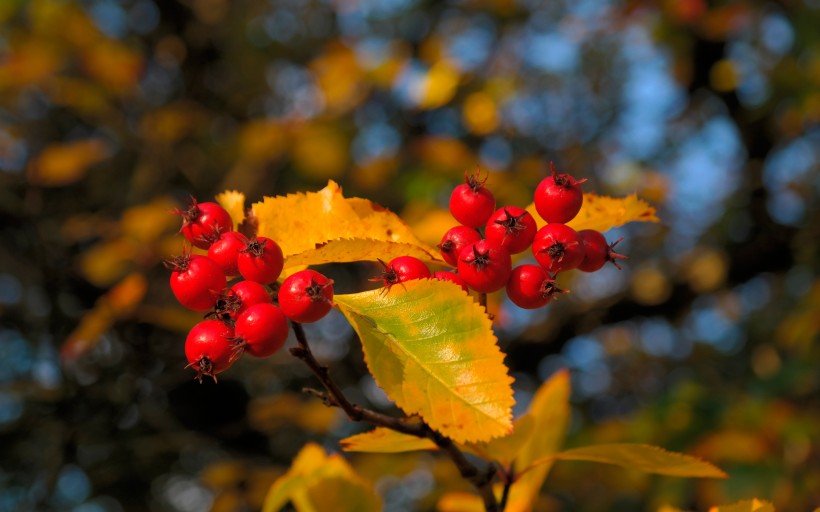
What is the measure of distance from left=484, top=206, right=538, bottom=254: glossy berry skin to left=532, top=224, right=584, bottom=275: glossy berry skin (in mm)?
25

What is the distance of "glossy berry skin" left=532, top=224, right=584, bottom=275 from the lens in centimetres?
107

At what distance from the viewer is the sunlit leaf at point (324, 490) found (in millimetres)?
1379

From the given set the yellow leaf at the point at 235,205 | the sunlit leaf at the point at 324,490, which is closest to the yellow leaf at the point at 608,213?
the yellow leaf at the point at 235,205

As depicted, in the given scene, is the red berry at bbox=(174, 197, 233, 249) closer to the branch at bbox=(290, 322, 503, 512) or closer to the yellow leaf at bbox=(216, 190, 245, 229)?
the yellow leaf at bbox=(216, 190, 245, 229)

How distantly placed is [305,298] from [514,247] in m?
0.34

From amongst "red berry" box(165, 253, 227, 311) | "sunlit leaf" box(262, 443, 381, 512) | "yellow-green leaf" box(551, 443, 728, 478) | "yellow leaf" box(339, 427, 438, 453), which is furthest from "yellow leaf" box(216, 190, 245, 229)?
"yellow-green leaf" box(551, 443, 728, 478)

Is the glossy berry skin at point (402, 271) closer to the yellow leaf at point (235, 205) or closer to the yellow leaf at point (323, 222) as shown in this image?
the yellow leaf at point (323, 222)

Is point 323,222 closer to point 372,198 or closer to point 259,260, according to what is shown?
point 259,260

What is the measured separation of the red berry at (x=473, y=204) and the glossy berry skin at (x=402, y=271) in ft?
0.46

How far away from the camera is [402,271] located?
3.45 feet

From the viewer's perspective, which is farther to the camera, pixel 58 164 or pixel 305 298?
pixel 58 164

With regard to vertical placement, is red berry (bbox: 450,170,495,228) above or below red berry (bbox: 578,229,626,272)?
above

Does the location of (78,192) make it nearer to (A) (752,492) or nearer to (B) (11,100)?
(B) (11,100)

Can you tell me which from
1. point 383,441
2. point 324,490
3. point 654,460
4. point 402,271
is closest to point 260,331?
point 402,271
